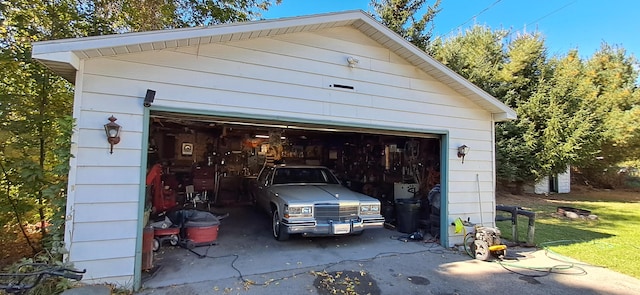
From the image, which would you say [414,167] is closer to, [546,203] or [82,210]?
[82,210]

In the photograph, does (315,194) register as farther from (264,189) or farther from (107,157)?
(107,157)

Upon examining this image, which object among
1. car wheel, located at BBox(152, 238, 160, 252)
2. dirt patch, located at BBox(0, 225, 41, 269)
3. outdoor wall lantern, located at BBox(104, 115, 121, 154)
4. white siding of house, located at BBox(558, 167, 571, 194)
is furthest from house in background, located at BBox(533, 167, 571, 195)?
dirt patch, located at BBox(0, 225, 41, 269)

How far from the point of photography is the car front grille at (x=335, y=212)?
5.39 meters

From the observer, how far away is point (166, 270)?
427 centimetres

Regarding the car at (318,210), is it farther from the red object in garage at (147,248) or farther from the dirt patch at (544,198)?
the dirt patch at (544,198)

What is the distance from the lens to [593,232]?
295 inches

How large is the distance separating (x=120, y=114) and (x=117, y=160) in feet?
1.80

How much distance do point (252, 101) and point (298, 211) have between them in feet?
6.66

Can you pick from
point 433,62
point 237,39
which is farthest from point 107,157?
point 433,62

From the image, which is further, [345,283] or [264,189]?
[264,189]

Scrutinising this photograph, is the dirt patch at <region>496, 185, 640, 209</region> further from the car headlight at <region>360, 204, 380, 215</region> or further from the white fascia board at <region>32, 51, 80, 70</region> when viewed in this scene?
the white fascia board at <region>32, 51, 80, 70</region>

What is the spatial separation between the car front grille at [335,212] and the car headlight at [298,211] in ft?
0.38

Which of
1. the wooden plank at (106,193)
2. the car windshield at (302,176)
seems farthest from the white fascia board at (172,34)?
the car windshield at (302,176)

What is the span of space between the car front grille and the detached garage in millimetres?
1396
